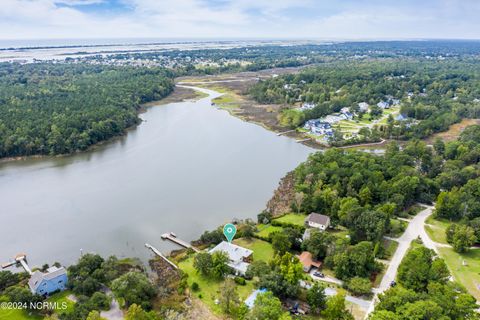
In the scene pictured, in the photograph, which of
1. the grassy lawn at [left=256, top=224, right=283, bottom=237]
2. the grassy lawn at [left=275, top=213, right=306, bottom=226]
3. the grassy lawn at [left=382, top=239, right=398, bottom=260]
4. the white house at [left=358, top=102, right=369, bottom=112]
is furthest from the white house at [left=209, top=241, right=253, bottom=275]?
the white house at [left=358, top=102, right=369, bottom=112]

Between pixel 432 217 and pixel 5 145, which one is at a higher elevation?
pixel 5 145

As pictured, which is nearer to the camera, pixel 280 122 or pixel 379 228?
pixel 379 228

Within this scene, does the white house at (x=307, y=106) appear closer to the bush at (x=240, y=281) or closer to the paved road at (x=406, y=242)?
the paved road at (x=406, y=242)

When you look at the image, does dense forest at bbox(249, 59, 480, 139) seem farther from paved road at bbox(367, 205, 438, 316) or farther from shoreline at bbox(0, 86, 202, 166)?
paved road at bbox(367, 205, 438, 316)

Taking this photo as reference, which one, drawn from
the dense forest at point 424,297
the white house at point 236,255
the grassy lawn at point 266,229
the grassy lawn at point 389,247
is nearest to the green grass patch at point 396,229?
the grassy lawn at point 389,247

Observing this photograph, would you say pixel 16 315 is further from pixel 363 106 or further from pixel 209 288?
pixel 363 106

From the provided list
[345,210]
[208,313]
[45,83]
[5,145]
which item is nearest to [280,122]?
[345,210]

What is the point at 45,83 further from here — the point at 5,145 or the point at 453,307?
the point at 453,307
